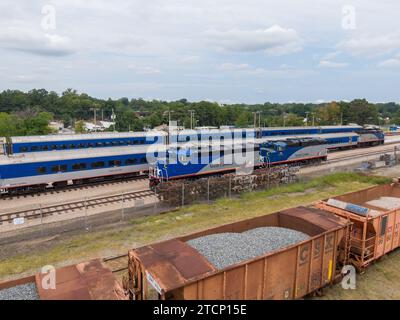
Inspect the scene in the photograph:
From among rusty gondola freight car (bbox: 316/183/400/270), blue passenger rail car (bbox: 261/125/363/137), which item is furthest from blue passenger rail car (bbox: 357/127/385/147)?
rusty gondola freight car (bbox: 316/183/400/270)

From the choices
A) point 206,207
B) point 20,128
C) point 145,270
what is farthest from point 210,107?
point 145,270

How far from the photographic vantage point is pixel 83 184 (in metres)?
30.3

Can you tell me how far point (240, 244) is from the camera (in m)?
11.2

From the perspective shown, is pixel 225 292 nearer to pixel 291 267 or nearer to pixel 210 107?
pixel 291 267

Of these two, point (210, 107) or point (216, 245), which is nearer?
point (216, 245)

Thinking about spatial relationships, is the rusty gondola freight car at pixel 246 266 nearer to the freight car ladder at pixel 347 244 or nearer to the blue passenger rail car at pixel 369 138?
the freight car ladder at pixel 347 244

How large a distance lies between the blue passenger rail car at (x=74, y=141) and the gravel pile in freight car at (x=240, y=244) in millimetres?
30747

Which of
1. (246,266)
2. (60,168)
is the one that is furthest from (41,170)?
(246,266)

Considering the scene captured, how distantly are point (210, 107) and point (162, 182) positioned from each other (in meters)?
82.9

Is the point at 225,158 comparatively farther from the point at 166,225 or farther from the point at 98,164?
the point at 166,225

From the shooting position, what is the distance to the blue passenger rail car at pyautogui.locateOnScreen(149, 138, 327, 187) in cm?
2827

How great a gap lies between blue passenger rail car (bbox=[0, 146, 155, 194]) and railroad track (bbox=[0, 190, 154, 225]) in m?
4.30

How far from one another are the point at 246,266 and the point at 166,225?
1157 cm

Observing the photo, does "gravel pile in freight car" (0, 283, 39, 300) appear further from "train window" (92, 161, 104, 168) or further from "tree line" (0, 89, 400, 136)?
"tree line" (0, 89, 400, 136)
